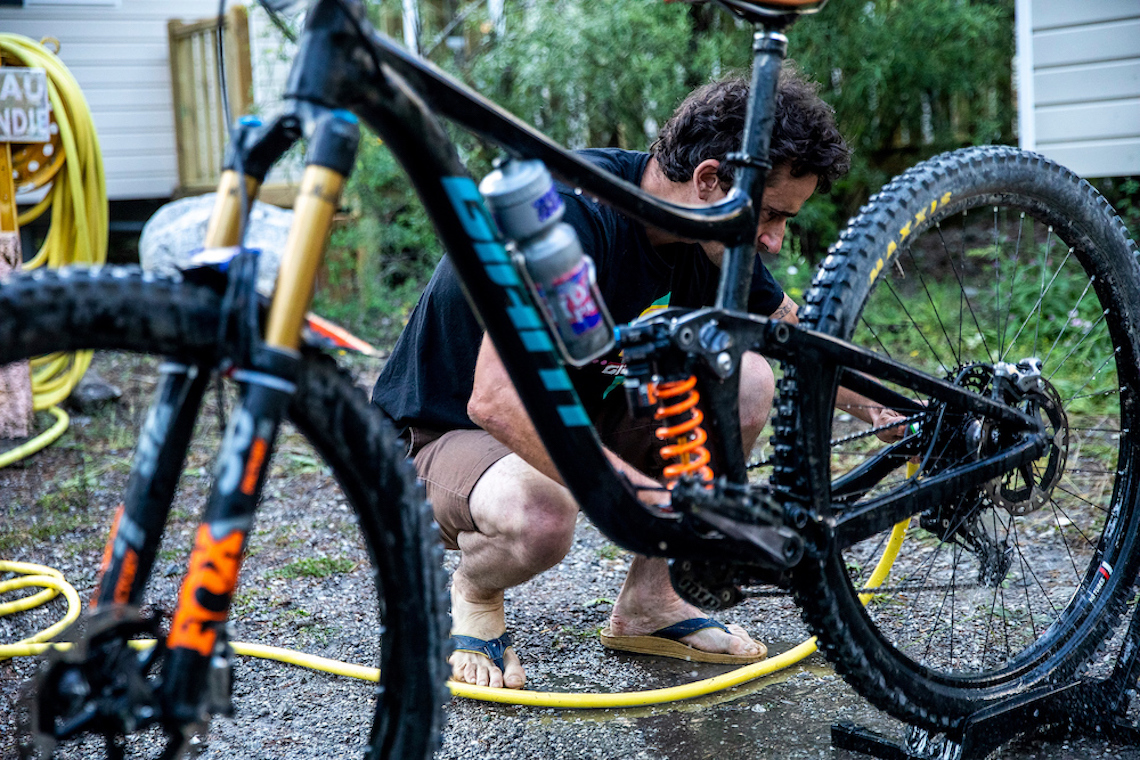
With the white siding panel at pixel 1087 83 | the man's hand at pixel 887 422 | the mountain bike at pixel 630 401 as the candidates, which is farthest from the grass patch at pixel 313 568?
the white siding panel at pixel 1087 83

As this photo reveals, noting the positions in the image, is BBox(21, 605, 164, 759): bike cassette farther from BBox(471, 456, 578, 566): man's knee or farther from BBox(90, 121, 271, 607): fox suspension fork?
BBox(471, 456, 578, 566): man's knee

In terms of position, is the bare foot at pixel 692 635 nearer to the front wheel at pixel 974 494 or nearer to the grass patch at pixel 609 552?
the front wheel at pixel 974 494

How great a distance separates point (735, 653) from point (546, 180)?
1312 mm

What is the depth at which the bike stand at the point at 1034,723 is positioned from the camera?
170cm

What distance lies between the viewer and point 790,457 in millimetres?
1574

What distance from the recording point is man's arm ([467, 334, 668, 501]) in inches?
71.6

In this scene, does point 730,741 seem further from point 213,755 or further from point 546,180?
point 546,180

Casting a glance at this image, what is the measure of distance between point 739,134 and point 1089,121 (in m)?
3.93

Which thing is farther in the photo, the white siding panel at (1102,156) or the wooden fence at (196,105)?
the wooden fence at (196,105)

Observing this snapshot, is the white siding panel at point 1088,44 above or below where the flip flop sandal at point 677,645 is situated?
above

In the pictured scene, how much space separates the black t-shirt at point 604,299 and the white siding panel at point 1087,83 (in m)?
3.81

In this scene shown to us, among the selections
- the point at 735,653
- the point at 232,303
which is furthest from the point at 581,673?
the point at 232,303

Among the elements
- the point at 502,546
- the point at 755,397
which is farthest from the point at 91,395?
the point at 755,397

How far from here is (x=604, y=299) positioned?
6.88ft
